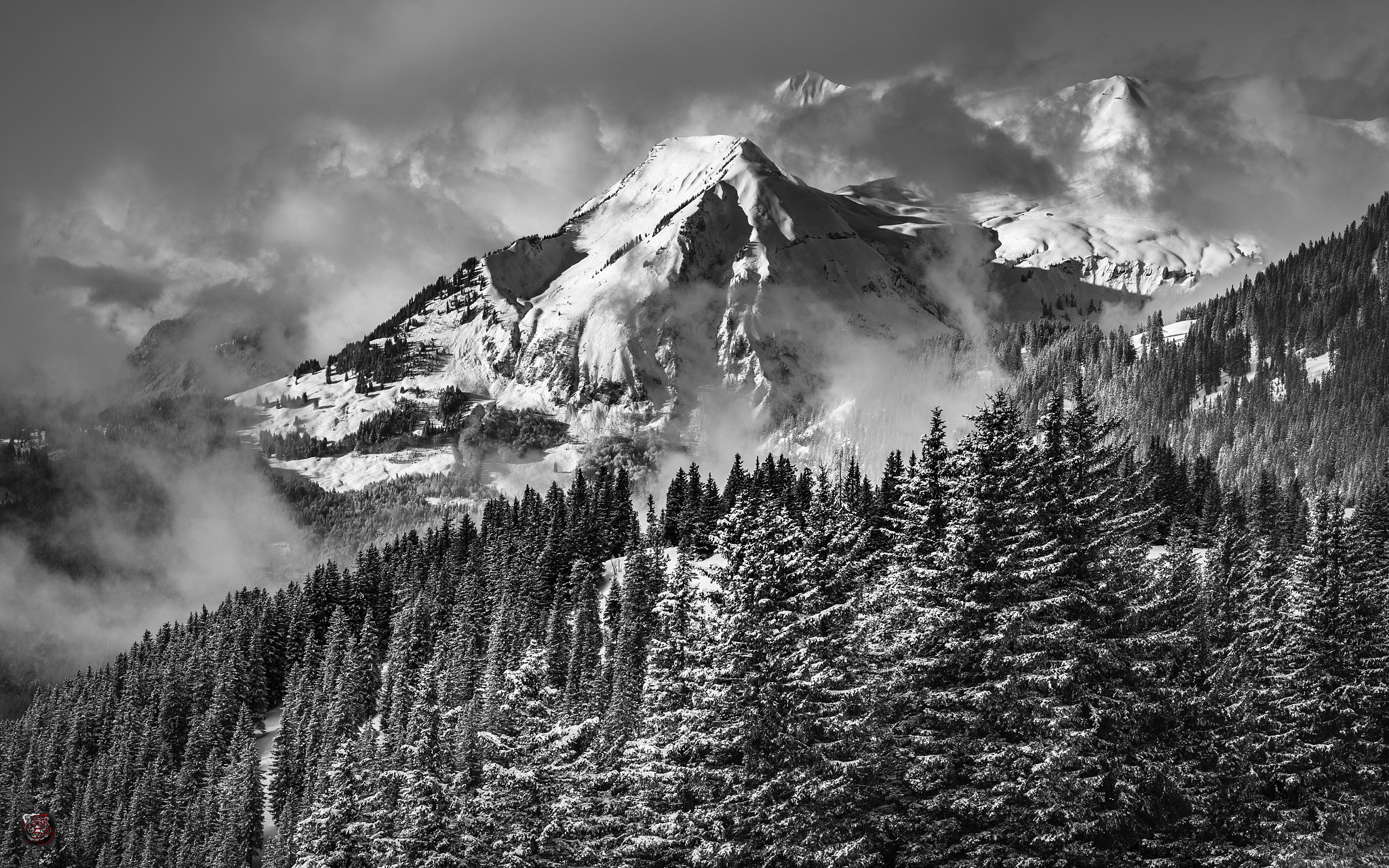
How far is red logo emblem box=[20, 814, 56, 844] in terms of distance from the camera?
132m

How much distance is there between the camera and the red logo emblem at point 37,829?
131750 mm

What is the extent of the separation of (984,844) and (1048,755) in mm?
3241

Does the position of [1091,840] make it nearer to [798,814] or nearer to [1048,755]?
[1048,755]

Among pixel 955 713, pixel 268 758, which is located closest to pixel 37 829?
→ pixel 268 758

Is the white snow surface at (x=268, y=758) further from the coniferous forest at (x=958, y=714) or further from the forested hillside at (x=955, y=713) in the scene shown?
the forested hillside at (x=955, y=713)

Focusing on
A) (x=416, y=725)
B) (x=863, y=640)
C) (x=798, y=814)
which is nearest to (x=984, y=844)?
(x=798, y=814)

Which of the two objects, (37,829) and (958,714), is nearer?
(958,714)

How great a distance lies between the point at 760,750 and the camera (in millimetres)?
32750

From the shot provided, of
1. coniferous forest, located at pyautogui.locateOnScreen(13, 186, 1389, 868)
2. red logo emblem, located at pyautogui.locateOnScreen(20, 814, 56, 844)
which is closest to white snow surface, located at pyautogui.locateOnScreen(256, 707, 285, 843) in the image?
red logo emblem, located at pyautogui.locateOnScreen(20, 814, 56, 844)

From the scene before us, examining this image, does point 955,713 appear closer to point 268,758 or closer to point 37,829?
point 268,758

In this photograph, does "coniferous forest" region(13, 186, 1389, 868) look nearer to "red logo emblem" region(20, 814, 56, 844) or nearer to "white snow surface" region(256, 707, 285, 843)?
"white snow surface" region(256, 707, 285, 843)

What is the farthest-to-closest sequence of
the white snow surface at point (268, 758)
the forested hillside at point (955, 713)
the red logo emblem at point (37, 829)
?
the red logo emblem at point (37, 829), the white snow surface at point (268, 758), the forested hillside at point (955, 713)

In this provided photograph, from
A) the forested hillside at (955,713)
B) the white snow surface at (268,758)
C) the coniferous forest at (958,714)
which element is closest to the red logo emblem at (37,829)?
the white snow surface at (268,758)

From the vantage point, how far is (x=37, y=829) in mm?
133000
